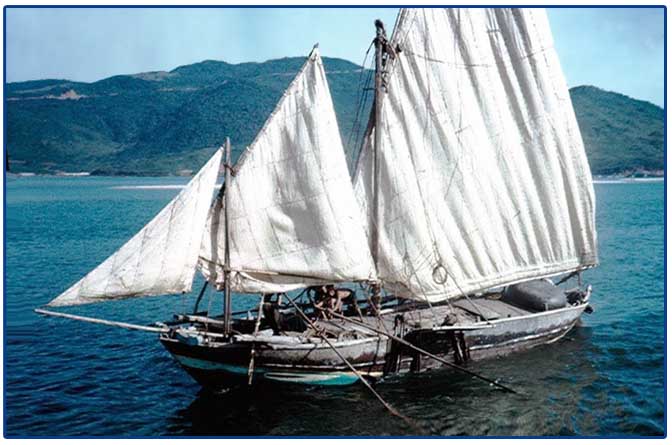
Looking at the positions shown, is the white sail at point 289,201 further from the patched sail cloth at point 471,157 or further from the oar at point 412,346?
the patched sail cloth at point 471,157

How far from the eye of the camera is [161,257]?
2283cm

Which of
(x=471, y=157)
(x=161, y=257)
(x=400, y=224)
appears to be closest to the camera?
(x=161, y=257)

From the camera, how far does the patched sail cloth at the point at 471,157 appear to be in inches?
1100

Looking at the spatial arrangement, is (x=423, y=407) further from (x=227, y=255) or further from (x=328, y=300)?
(x=227, y=255)

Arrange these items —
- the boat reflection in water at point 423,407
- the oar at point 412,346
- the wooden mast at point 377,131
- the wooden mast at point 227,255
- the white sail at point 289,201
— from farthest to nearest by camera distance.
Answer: the wooden mast at point 377,131, the white sail at point 289,201, the oar at point 412,346, the wooden mast at point 227,255, the boat reflection in water at point 423,407

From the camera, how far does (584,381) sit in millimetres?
27250

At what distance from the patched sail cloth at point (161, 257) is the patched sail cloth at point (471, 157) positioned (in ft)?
24.9

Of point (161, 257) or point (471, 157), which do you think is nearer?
point (161, 257)

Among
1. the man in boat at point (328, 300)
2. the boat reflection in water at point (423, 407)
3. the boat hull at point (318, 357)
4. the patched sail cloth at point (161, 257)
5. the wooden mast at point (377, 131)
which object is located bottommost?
the boat reflection in water at point (423, 407)


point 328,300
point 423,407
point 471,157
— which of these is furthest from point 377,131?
point 423,407

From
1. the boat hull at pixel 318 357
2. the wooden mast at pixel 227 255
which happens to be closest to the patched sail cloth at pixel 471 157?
the boat hull at pixel 318 357

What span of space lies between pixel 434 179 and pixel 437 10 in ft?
23.1

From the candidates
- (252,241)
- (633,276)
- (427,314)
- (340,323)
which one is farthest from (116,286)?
(633,276)

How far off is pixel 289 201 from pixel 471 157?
8852 millimetres
